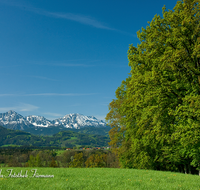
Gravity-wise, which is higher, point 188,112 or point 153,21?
point 153,21

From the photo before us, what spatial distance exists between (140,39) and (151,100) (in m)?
8.33

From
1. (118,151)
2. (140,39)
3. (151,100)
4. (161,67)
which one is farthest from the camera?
(118,151)

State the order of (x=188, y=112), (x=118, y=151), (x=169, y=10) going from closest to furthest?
(x=188, y=112)
(x=169, y=10)
(x=118, y=151)

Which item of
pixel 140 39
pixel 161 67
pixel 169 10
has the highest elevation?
pixel 169 10

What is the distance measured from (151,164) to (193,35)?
1924 centimetres

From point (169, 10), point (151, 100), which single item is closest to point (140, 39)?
point (169, 10)

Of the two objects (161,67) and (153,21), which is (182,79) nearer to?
(161,67)

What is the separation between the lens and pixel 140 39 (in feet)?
72.6

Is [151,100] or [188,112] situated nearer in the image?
[188,112]

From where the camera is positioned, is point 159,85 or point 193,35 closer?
point 193,35

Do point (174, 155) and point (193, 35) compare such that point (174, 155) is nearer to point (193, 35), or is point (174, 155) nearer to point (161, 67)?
point (161, 67)

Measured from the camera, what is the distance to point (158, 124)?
56.4 ft

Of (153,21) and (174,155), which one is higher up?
(153,21)

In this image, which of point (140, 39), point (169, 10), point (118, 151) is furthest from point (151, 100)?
point (118, 151)
